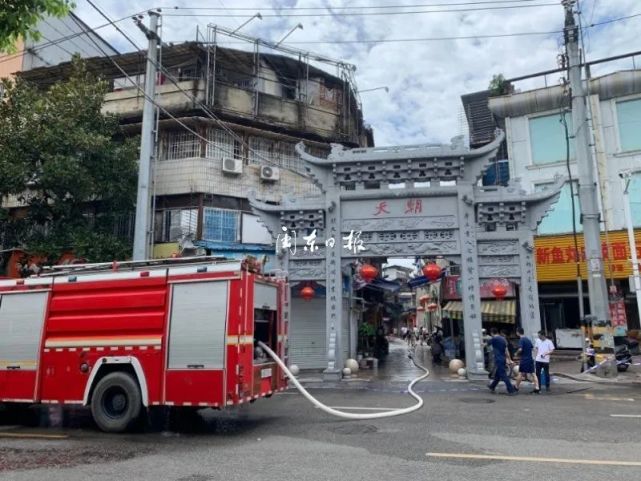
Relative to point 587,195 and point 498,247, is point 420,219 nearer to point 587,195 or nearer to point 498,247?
point 498,247

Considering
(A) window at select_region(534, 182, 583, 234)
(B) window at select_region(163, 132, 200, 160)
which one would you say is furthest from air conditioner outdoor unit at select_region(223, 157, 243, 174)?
(A) window at select_region(534, 182, 583, 234)

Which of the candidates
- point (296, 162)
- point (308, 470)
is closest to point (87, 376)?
point (308, 470)

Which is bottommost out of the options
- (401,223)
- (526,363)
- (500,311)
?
(526,363)

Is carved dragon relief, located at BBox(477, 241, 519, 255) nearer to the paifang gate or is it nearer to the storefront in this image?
the paifang gate

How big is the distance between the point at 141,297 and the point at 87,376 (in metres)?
1.65

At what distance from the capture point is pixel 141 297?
8922 mm

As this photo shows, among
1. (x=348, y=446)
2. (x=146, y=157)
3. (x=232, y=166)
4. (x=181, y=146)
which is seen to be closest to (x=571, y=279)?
(x=232, y=166)

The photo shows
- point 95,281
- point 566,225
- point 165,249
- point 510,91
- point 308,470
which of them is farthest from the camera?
point 510,91

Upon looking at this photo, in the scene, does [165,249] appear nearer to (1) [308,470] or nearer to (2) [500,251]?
(2) [500,251]

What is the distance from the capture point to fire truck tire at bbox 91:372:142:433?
8.55 m

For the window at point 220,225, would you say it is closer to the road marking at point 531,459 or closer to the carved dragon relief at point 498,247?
the carved dragon relief at point 498,247

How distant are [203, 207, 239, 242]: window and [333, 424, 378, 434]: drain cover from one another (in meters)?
13.4

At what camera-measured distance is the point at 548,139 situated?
24.0 metres

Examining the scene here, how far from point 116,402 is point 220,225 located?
498 inches
